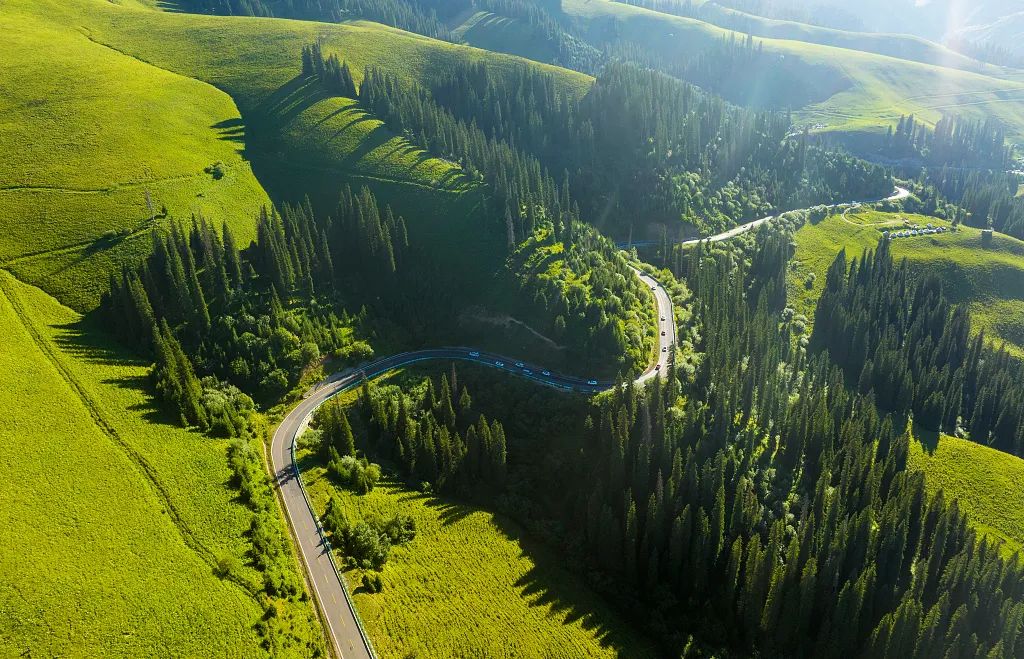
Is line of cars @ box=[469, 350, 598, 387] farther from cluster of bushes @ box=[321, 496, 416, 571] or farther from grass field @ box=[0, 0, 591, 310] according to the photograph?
cluster of bushes @ box=[321, 496, 416, 571]

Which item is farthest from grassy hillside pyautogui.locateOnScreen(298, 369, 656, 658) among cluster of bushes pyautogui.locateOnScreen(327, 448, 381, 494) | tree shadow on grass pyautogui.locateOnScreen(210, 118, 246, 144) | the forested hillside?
tree shadow on grass pyautogui.locateOnScreen(210, 118, 246, 144)

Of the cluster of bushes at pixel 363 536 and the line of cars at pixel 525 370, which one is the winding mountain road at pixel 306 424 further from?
the cluster of bushes at pixel 363 536

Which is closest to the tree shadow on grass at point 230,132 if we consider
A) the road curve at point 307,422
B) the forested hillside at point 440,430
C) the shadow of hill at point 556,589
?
the forested hillside at point 440,430

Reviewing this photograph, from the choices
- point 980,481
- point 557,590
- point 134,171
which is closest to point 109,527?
point 557,590

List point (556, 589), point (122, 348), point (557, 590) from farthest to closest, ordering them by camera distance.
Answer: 1. point (122, 348)
2. point (556, 589)
3. point (557, 590)

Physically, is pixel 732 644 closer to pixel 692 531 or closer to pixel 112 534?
pixel 692 531

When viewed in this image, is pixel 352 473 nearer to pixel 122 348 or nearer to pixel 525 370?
pixel 525 370
